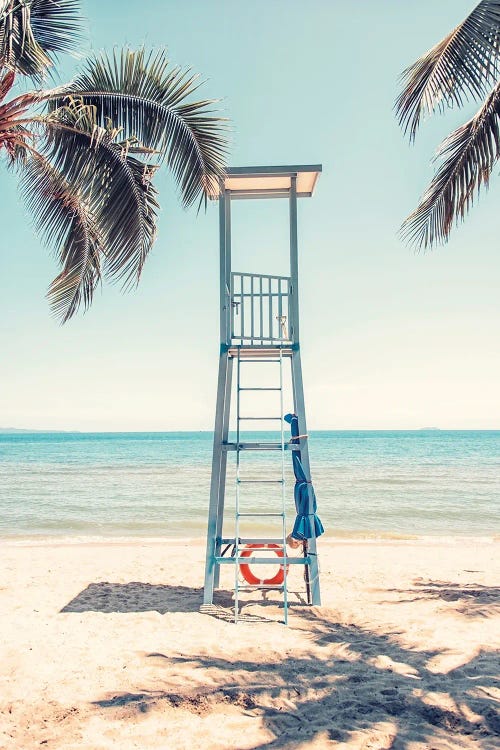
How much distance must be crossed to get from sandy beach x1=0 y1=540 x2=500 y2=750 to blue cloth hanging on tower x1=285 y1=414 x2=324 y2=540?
92 cm

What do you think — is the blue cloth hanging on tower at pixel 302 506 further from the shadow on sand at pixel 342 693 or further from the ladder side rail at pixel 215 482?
the shadow on sand at pixel 342 693

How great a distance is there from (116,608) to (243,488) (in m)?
19.4

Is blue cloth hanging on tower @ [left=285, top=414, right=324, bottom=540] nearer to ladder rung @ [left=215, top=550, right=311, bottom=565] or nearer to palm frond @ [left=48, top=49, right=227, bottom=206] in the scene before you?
ladder rung @ [left=215, top=550, right=311, bottom=565]

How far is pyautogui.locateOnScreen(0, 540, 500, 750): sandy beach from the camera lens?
3941 millimetres

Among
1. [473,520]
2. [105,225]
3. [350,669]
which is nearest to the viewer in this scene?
[350,669]

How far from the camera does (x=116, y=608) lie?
7.18 meters

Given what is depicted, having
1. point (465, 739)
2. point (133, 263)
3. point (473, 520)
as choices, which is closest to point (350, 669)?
point (465, 739)

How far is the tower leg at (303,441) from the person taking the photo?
23.7 ft

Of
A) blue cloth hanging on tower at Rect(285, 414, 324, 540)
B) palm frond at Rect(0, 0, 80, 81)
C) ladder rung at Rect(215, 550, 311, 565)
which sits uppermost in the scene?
palm frond at Rect(0, 0, 80, 81)

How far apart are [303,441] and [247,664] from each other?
9.31ft

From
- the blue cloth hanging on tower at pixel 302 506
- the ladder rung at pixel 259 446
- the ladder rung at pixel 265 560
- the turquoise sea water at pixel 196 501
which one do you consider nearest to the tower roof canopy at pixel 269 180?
the blue cloth hanging on tower at pixel 302 506

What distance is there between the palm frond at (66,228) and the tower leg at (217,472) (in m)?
1.99

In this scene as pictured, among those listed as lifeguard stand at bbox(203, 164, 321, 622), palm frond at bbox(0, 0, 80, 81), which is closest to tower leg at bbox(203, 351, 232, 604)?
lifeguard stand at bbox(203, 164, 321, 622)

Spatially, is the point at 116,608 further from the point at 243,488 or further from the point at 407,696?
the point at 243,488
